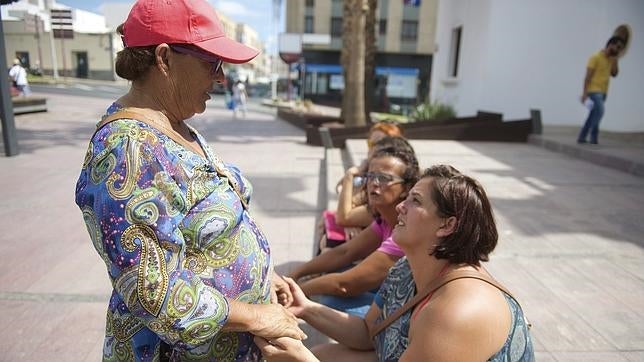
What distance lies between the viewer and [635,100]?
36.1 feet

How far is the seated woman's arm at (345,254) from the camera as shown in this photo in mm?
2775

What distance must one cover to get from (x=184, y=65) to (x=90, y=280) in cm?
294

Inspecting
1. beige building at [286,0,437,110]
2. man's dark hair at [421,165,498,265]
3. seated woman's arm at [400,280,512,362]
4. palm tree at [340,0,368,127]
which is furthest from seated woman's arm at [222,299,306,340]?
beige building at [286,0,437,110]

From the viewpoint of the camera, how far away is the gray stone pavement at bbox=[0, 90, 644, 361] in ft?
8.72

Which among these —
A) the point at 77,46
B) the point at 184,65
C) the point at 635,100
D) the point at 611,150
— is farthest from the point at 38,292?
the point at 77,46

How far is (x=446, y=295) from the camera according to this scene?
1.39 m

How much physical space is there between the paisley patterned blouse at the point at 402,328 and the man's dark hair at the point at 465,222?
19 centimetres

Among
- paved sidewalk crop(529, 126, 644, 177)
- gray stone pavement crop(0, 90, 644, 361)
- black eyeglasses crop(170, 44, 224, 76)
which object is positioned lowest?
gray stone pavement crop(0, 90, 644, 361)

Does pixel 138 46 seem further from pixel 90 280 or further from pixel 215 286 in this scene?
pixel 90 280

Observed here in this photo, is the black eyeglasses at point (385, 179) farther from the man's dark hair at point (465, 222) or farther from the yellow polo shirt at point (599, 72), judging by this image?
the yellow polo shirt at point (599, 72)

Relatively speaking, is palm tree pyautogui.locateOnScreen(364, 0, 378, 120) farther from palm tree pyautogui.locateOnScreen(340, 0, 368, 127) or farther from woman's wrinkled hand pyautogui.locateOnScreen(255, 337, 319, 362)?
woman's wrinkled hand pyautogui.locateOnScreen(255, 337, 319, 362)

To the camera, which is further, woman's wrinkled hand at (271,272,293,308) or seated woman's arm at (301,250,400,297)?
seated woman's arm at (301,250,400,297)

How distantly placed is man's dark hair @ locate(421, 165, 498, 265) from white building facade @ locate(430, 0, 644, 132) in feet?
37.4

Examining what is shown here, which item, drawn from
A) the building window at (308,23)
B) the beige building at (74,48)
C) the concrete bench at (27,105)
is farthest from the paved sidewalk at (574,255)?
the beige building at (74,48)
